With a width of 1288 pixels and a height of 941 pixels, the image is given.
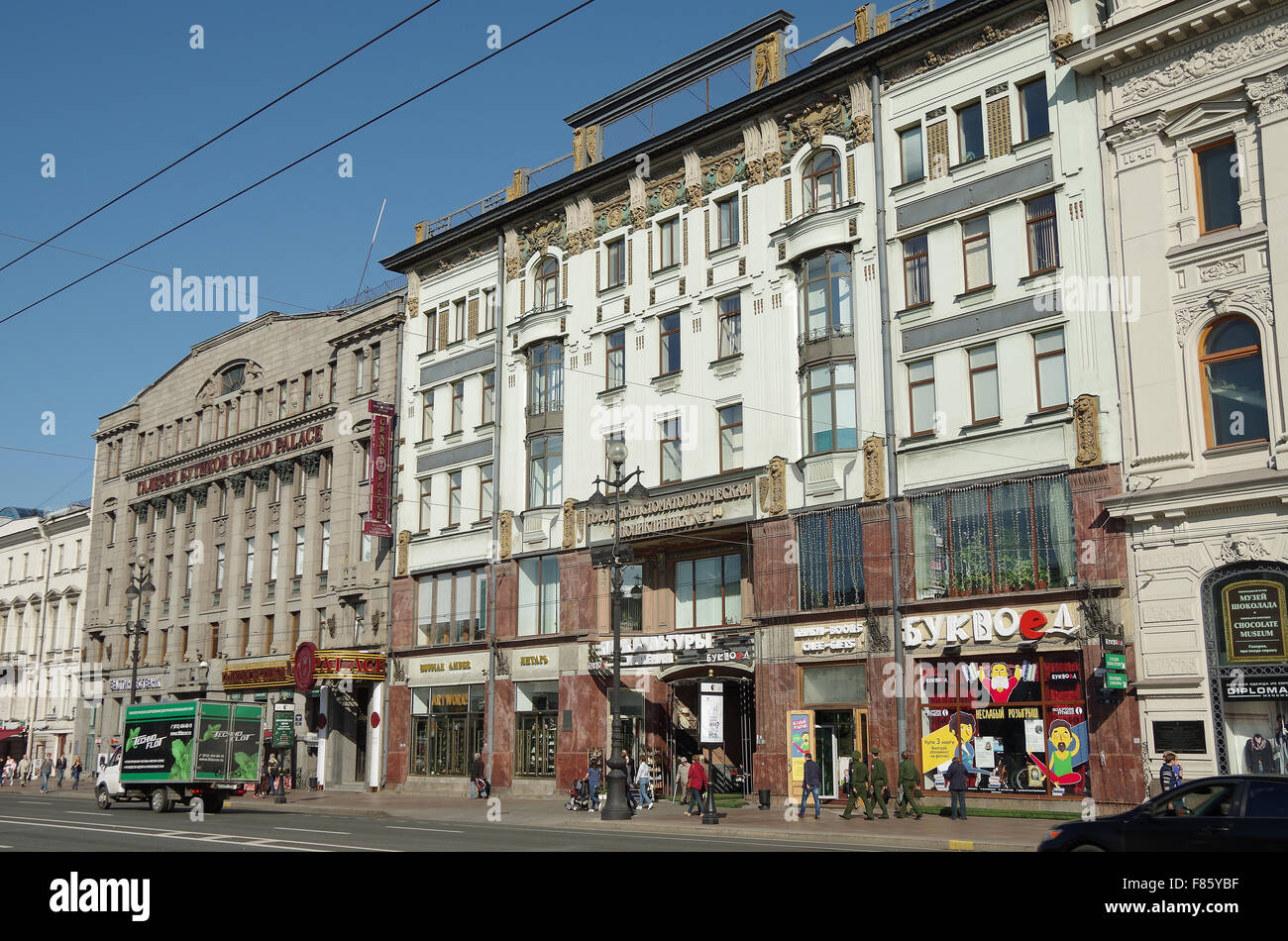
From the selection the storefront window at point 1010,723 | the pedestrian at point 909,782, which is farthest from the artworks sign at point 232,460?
the pedestrian at point 909,782

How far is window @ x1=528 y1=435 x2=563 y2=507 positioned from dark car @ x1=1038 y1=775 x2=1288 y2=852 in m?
30.6

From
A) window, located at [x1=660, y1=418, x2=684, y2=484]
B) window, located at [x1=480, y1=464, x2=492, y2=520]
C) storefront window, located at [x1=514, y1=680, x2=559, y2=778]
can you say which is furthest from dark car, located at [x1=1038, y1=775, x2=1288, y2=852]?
window, located at [x1=480, y1=464, x2=492, y2=520]

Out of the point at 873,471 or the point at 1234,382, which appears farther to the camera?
the point at 873,471

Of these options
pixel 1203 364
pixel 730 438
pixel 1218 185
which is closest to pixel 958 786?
pixel 1203 364

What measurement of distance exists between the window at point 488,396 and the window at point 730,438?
39.0 feet

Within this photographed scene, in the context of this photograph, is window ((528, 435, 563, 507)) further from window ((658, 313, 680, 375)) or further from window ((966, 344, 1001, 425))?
window ((966, 344, 1001, 425))

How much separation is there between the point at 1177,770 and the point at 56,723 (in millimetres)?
64038

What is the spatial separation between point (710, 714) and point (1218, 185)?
1781 cm

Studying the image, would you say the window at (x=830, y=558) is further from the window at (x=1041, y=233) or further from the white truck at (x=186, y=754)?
the white truck at (x=186, y=754)

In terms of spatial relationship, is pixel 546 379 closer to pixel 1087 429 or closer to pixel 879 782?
pixel 1087 429

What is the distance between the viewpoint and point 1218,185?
2820cm

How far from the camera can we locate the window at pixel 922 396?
33.0 meters

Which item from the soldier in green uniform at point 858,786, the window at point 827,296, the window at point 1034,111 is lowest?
the soldier in green uniform at point 858,786
